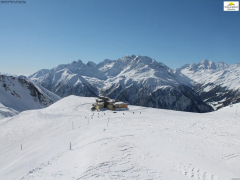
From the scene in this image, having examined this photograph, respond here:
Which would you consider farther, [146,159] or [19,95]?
[19,95]

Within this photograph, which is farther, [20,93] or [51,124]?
[20,93]

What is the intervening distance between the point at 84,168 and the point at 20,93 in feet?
469

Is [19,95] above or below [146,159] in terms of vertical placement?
above

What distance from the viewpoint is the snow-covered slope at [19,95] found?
114m

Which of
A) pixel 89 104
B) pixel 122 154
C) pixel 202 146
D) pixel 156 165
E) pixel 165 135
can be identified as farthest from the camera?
pixel 89 104

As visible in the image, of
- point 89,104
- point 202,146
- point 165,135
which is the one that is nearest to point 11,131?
point 89,104

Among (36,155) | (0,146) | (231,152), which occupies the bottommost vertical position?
(0,146)

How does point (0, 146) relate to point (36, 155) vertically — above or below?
below

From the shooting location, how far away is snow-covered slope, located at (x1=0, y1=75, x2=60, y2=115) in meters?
114

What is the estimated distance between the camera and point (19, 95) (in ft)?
419

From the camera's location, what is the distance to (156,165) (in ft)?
46.0

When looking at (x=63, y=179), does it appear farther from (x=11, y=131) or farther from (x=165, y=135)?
(x=11, y=131)

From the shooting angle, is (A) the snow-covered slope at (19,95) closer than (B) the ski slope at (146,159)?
No

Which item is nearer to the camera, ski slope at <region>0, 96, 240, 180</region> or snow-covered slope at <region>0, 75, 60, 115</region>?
ski slope at <region>0, 96, 240, 180</region>
